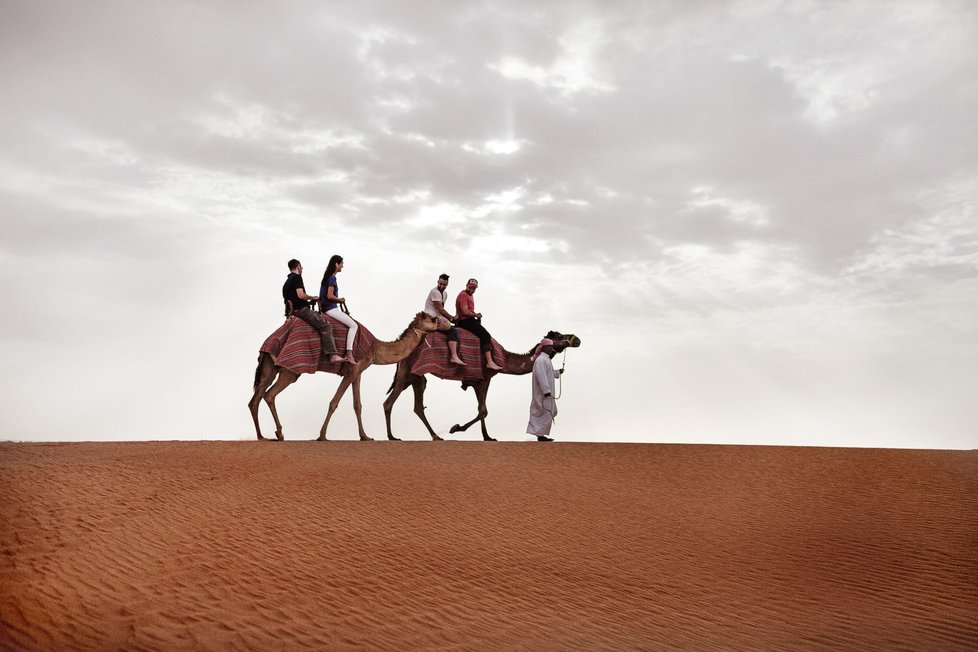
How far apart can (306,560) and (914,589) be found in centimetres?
671

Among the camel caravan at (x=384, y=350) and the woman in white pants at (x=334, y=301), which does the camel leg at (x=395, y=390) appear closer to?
the camel caravan at (x=384, y=350)

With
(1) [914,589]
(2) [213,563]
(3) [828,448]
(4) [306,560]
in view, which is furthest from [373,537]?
(3) [828,448]

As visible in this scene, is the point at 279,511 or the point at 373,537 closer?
the point at 373,537

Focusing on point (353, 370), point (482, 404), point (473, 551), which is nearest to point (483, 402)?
point (482, 404)

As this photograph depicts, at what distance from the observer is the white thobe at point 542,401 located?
19.5 meters

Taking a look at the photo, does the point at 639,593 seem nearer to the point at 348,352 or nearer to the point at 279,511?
the point at 279,511

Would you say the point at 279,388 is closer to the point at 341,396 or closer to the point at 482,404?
the point at 341,396

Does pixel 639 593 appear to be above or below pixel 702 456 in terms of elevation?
below

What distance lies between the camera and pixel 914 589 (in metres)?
9.57

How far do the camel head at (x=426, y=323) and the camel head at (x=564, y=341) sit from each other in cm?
295

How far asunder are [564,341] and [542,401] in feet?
5.19

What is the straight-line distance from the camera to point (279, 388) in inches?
699

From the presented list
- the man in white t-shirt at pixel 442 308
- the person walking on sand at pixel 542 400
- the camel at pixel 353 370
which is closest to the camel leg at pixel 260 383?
the camel at pixel 353 370

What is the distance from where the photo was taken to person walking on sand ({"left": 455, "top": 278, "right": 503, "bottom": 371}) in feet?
63.4
